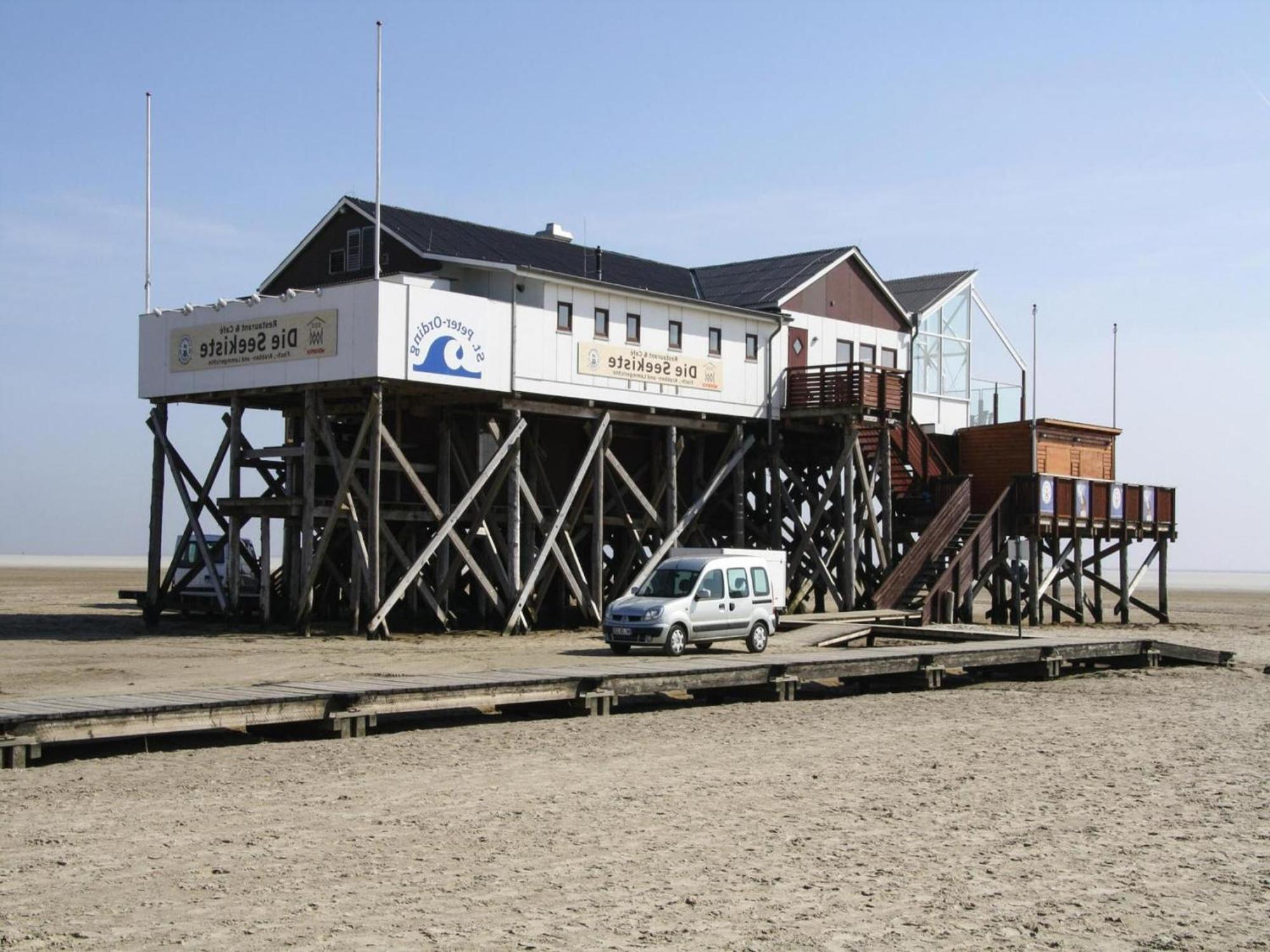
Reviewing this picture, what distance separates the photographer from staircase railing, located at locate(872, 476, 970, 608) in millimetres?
38938

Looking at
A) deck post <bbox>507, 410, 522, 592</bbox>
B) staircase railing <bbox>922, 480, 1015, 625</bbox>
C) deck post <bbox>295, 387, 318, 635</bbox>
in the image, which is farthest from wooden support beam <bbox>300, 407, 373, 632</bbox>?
staircase railing <bbox>922, 480, 1015, 625</bbox>

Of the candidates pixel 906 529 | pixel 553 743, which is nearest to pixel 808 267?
pixel 906 529

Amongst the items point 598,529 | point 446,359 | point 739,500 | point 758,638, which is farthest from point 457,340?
point 739,500

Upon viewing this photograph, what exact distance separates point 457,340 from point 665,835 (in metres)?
21.3

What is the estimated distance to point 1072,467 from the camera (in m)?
44.3

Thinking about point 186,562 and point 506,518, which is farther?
point 186,562

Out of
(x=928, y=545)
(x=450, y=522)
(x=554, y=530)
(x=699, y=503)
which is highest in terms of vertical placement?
(x=699, y=503)

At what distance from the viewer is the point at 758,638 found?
28188mm

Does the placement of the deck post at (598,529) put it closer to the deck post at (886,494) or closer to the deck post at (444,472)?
the deck post at (444,472)

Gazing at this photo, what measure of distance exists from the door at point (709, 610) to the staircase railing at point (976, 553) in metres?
11.5

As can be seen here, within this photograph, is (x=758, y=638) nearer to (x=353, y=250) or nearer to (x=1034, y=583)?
(x=353, y=250)

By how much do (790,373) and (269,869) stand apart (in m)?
32.1

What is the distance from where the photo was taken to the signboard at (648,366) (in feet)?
117

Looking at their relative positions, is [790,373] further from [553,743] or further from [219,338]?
[553,743]
